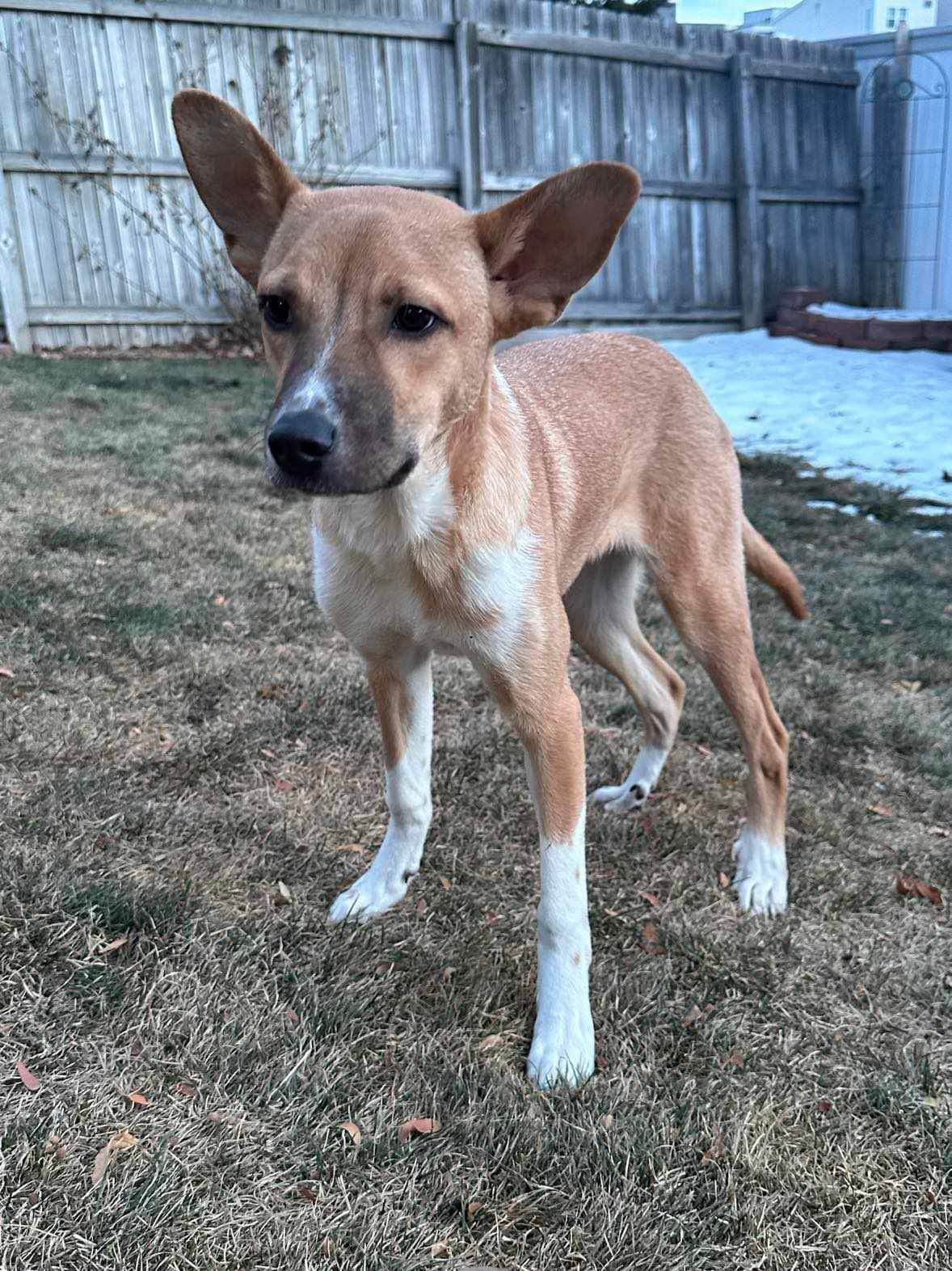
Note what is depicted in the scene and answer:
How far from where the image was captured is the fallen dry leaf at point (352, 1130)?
6.64ft

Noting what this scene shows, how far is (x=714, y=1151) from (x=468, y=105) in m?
10.7

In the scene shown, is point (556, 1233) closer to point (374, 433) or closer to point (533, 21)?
point (374, 433)

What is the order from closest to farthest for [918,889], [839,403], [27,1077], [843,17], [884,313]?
1. [27,1077]
2. [918,889]
3. [839,403]
4. [884,313]
5. [843,17]

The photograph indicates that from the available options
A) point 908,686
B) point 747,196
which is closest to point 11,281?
point 747,196

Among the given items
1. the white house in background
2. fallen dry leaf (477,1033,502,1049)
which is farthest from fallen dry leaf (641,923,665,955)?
the white house in background

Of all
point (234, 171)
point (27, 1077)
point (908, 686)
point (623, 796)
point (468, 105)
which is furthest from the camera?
point (468, 105)

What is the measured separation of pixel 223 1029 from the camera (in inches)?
87.6

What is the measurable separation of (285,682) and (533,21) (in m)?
9.75

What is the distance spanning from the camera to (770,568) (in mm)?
3570

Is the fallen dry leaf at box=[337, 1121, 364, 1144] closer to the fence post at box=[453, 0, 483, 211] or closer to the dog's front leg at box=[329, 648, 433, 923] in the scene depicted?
the dog's front leg at box=[329, 648, 433, 923]

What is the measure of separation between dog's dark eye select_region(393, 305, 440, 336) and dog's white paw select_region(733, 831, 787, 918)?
1.92 metres

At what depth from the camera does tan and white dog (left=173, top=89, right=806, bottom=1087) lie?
2.07m

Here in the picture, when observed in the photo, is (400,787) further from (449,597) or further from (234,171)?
(234,171)

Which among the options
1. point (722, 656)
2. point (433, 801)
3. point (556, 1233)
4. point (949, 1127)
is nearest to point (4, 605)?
point (433, 801)
